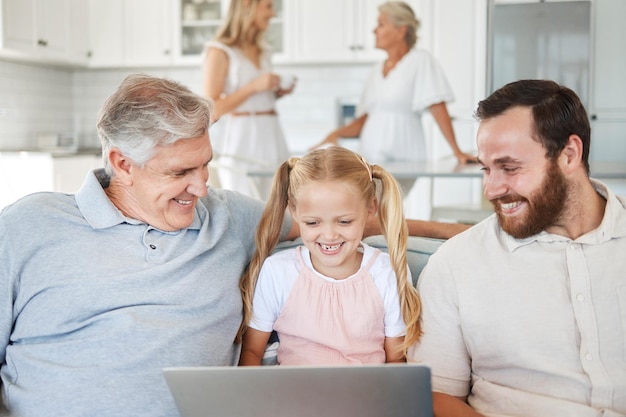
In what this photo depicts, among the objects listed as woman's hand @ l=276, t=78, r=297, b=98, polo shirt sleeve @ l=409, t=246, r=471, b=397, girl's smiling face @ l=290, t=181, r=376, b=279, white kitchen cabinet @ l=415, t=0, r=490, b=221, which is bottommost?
polo shirt sleeve @ l=409, t=246, r=471, b=397

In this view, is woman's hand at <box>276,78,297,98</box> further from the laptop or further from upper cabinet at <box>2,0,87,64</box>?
the laptop

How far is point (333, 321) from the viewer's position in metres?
1.71

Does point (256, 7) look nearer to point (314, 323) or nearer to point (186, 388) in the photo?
point (314, 323)

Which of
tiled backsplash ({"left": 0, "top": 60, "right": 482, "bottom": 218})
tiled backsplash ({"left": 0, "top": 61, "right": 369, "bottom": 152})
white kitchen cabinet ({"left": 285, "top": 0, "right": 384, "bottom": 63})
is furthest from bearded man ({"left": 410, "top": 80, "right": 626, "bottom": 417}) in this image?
tiled backsplash ({"left": 0, "top": 61, "right": 369, "bottom": 152})

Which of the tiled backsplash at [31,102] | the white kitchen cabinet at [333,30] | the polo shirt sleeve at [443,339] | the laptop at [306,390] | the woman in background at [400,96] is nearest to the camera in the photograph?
the laptop at [306,390]

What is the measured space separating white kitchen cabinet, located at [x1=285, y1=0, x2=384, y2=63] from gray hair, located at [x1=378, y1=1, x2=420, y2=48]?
1678mm

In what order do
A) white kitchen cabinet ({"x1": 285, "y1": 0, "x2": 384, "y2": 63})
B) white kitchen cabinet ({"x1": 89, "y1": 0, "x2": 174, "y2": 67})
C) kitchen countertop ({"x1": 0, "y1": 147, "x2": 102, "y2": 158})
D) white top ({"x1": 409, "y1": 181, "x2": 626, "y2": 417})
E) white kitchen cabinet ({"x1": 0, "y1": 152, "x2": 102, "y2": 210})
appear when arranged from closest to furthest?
white top ({"x1": 409, "y1": 181, "x2": 626, "y2": 417}) → white kitchen cabinet ({"x1": 0, "y1": 152, "x2": 102, "y2": 210}) → kitchen countertop ({"x1": 0, "y1": 147, "x2": 102, "y2": 158}) → white kitchen cabinet ({"x1": 285, "y1": 0, "x2": 384, "y2": 63}) → white kitchen cabinet ({"x1": 89, "y1": 0, "x2": 174, "y2": 67})

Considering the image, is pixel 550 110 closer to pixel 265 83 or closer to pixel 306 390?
pixel 306 390

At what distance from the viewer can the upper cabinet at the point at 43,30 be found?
5266 millimetres

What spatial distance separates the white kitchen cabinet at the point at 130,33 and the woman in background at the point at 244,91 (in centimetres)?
221

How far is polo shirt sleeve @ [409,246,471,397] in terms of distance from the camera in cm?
160

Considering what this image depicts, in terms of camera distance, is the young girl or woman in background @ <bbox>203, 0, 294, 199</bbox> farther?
woman in background @ <bbox>203, 0, 294, 199</bbox>

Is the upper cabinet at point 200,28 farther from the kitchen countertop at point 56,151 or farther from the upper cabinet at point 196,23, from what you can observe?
the kitchen countertop at point 56,151

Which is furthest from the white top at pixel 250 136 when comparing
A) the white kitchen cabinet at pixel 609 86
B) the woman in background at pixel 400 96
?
the white kitchen cabinet at pixel 609 86
